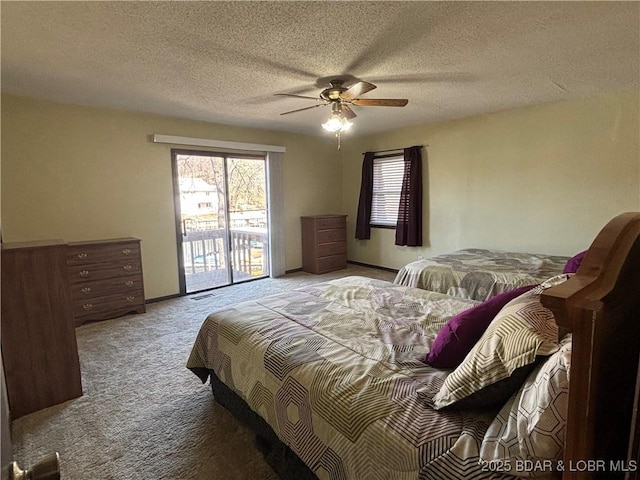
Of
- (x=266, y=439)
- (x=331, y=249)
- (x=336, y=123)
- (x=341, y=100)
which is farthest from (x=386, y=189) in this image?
(x=266, y=439)

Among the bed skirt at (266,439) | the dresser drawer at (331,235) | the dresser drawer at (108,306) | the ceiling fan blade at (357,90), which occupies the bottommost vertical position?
the bed skirt at (266,439)

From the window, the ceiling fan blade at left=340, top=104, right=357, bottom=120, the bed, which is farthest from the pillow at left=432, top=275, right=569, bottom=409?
the window

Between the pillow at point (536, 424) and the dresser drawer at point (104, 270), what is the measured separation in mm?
3790

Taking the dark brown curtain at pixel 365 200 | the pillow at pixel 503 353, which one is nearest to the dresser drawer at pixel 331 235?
the dark brown curtain at pixel 365 200

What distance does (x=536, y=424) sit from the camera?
86 cm

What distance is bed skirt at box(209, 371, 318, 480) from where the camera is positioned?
148 cm

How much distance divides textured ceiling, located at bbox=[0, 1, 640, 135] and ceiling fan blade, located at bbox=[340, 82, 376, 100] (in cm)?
14

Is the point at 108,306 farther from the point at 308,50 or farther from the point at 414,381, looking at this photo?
the point at 414,381

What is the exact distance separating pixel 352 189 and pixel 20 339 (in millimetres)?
5028

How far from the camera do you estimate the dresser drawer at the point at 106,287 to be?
3.42m

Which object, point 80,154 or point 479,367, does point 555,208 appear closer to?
point 479,367

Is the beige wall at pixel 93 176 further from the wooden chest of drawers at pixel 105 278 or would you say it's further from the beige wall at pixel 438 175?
the wooden chest of drawers at pixel 105 278

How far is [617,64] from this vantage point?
2629mm

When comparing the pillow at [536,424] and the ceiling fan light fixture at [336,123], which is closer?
the pillow at [536,424]
